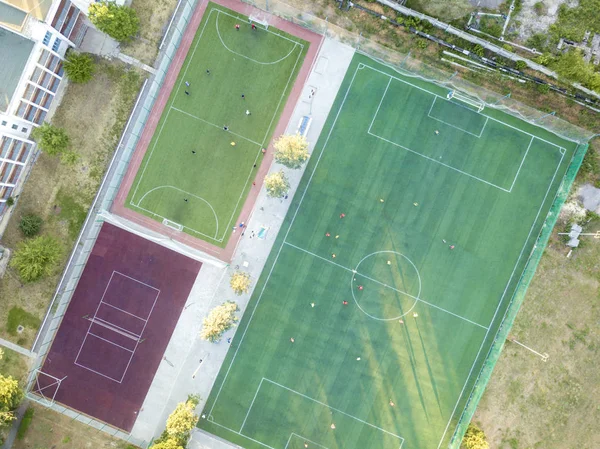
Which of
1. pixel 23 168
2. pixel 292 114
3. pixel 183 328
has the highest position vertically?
pixel 292 114

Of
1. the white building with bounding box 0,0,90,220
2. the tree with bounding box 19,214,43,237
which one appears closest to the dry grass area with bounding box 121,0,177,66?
the white building with bounding box 0,0,90,220

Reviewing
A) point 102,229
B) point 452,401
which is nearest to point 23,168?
point 102,229

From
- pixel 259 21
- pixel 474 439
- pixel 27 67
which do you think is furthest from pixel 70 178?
pixel 474 439

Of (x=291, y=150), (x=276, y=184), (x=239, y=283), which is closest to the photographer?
(x=291, y=150)

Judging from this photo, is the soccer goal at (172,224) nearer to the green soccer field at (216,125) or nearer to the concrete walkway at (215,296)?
the green soccer field at (216,125)

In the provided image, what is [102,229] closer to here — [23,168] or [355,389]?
[23,168]

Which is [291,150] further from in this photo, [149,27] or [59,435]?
[59,435]
